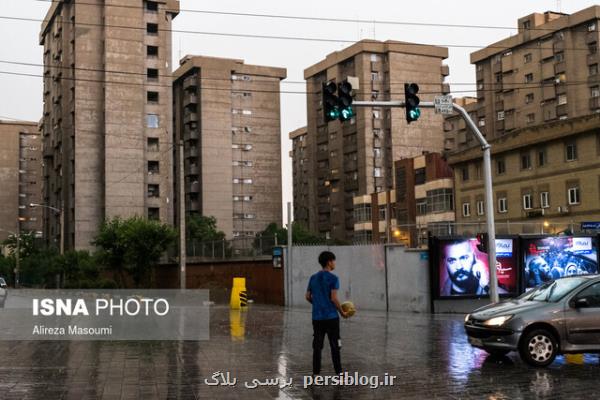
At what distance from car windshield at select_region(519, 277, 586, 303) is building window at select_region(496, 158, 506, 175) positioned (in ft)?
146

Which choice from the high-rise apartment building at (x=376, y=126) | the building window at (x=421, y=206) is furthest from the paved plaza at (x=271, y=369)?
the high-rise apartment building at (x=376, y=126)

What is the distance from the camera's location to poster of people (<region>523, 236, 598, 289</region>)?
2653 cm

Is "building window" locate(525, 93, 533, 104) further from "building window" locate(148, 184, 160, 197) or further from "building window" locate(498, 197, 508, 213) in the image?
"building window" locate(148, 184, 160, 197)

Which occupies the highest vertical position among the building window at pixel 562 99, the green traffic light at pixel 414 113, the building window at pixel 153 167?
the building window at pixel 562 99

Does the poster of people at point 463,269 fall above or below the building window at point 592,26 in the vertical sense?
below

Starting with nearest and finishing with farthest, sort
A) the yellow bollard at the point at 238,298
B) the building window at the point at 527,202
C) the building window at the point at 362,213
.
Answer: the yellow bollard at the point at 238,298 < the building window at the point at 527,202 < the building window at the point at 362,213

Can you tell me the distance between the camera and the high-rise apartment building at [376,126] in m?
98.1

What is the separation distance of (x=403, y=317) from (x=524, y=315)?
1247 centimetres

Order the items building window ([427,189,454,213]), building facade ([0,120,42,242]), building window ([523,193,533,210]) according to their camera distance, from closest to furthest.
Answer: building window ([523,193,533,210]) < building window ([427,189,454,213]) < building facade ([0,120,42,242])

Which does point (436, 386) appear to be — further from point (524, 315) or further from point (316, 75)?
point (316, 75)

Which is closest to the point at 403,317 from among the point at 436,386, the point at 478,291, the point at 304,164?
the point at 478,291

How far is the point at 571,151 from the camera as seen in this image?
50.0 metres

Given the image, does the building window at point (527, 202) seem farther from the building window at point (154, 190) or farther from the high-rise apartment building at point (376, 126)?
the high-rise apartment building at point (376, 126)

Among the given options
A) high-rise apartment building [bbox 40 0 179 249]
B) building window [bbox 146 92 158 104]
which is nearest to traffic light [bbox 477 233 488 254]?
high-rise apartment building [bbox 40 0 179 249]
